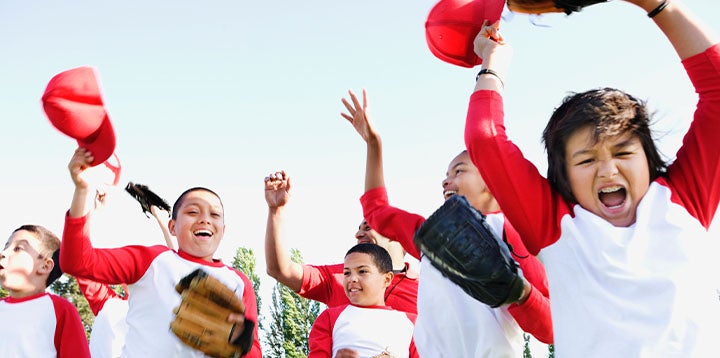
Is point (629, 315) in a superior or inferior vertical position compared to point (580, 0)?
inferior

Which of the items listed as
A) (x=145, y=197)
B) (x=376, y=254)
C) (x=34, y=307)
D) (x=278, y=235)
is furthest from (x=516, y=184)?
(x=145, y=197)

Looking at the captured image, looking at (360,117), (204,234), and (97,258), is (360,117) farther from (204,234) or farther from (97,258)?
(97,258)

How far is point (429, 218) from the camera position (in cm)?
233

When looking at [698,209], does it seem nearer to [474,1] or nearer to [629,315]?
[629,315]

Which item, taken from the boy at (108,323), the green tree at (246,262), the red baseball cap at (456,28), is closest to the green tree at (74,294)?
the green tree at (246,262)

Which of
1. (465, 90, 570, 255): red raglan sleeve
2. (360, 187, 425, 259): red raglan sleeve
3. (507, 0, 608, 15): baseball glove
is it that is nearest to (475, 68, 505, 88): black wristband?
(465, 90, 570, 255): red raglan sleeve

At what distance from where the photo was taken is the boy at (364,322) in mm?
4645

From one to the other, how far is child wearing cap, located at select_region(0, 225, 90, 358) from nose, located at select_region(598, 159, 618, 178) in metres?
4.02

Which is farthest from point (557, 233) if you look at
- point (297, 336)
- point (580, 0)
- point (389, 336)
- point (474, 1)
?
point (297, 336)

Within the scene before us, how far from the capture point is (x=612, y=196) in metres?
2.24

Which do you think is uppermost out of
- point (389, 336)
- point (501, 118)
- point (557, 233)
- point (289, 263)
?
point (501, 118)

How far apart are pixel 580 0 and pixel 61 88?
8.70ft

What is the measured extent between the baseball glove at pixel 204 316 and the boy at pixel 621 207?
5.72 feet

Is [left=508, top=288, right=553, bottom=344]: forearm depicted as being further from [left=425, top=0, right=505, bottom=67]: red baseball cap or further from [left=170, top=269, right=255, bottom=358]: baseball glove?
[left=170, top=269, right=255, bottom=358]: baseball glove
